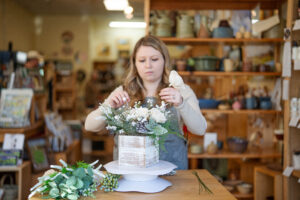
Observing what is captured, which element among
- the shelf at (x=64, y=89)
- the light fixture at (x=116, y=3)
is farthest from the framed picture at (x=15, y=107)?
the shelf at (x=64, y=89)

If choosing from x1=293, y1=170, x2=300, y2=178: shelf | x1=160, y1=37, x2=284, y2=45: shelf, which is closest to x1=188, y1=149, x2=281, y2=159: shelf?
x1=293, y1=170, x2=300, y2=178: shelf

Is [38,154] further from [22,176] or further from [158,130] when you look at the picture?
[158,130]

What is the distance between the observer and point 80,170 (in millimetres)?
1487

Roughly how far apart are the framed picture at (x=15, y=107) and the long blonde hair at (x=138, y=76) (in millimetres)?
1830

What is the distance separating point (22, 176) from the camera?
3441mm

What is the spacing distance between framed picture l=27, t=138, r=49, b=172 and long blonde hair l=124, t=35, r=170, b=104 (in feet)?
6.29

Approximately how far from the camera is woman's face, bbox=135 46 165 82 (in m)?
2.11

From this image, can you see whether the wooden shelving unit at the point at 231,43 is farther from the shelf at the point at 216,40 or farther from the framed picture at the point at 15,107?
the framed picture at the point at 15,107

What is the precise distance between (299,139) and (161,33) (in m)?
1.70

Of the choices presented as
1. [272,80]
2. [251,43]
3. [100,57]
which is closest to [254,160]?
[272,80]

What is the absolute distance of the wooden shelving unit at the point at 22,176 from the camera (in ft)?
11.2

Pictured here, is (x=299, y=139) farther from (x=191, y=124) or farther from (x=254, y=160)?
(x=191, y=124)

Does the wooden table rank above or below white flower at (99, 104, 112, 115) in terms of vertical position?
below

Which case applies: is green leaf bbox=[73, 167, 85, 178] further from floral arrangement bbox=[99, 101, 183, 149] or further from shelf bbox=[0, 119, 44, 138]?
shelf bbox=[0, 119, 44, 138]
